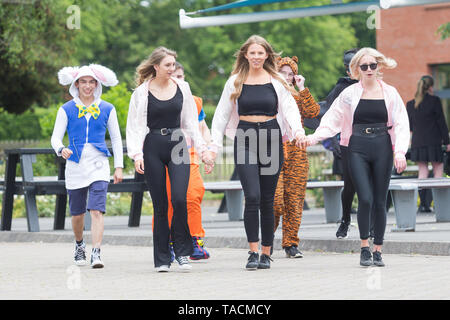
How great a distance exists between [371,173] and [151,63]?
2111mm

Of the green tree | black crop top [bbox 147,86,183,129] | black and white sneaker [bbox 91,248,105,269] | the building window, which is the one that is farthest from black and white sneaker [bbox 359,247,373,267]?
the building window

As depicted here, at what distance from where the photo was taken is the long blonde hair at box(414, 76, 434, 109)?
15.4 metres

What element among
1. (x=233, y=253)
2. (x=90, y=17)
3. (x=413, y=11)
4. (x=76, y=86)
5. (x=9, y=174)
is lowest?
(x=233, y=253)

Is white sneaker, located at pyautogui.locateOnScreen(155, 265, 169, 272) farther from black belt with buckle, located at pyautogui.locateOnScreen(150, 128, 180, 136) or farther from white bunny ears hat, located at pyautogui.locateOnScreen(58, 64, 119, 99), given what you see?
white bunny ears hat, located at pyautogui.locateOnScreen(58, 64, 119, 99)

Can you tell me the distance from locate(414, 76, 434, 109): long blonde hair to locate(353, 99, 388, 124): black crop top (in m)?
7.06

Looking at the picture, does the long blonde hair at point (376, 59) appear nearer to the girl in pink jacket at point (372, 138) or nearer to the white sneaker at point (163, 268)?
the girl in pink jacket at point (372, 138)

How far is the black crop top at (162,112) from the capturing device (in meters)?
8.39

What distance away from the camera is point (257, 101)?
8.48m

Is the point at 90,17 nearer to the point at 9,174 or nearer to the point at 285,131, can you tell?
the point at 9,174

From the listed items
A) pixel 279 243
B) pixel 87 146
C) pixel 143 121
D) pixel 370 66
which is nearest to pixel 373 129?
pixel 370 66

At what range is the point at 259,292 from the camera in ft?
22.2

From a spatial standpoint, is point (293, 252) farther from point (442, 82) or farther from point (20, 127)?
point (20, 127)
